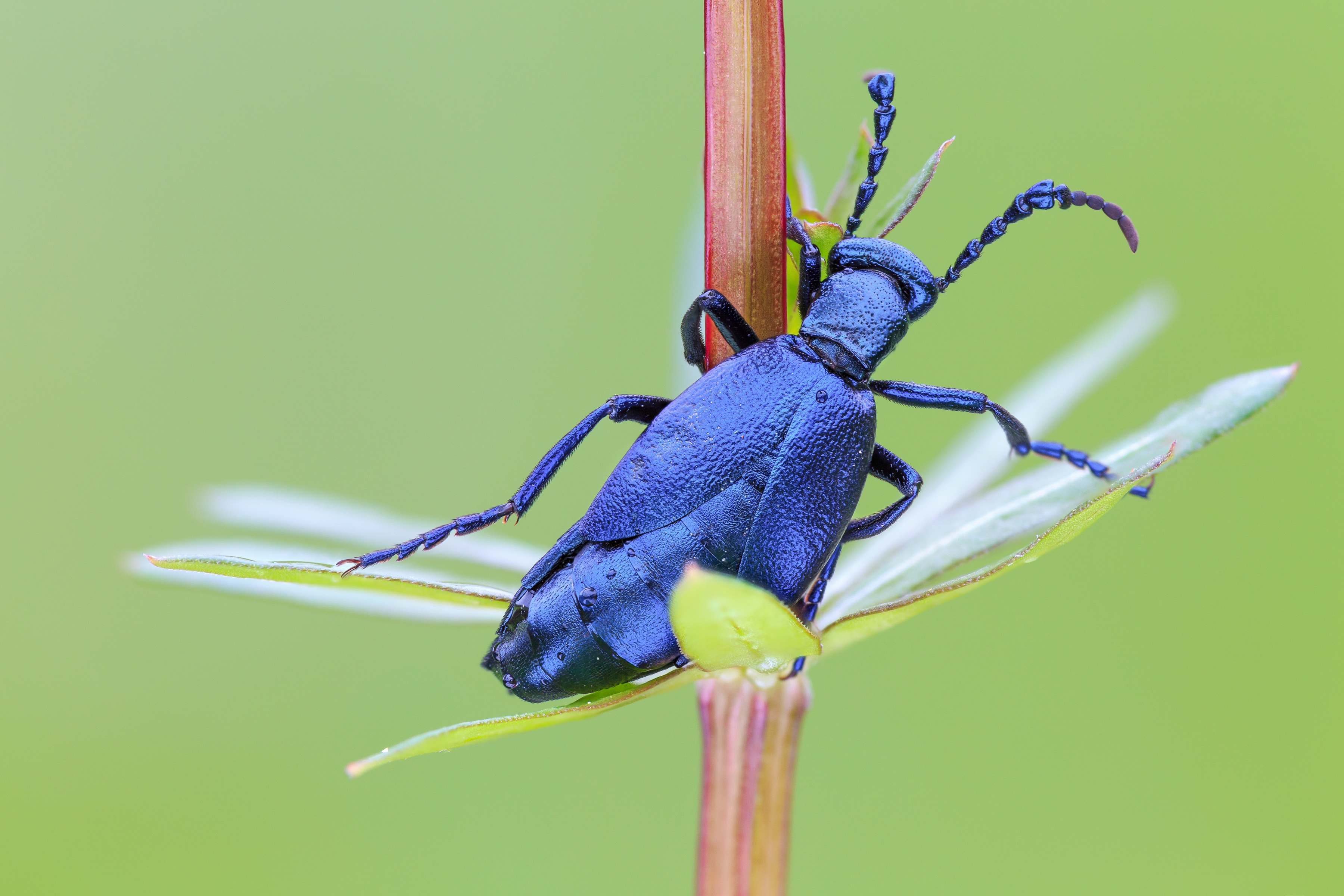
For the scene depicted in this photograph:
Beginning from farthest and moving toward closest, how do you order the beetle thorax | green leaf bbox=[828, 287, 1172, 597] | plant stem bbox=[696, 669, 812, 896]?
green leaf bbox=[828, 287, 1172, 597] → the beetle thorax → plant stem bbox=[696, 669, 812, 896]

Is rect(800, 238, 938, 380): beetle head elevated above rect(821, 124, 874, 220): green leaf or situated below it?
below

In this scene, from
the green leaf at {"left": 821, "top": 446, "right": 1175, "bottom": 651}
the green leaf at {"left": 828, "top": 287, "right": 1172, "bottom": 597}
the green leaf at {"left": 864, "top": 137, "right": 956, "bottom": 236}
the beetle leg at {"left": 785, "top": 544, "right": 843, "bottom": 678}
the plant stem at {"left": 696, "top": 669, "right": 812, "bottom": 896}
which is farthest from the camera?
the green leaf at {"left": 828, "top": 287, "right": 1172, "bottom": 597}

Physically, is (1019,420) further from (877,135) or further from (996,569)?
(996,569)

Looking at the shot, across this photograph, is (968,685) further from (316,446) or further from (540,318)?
(316,446)

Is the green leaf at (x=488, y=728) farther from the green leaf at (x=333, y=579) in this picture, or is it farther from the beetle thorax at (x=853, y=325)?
the beetle thorax at (x=853, y=325)

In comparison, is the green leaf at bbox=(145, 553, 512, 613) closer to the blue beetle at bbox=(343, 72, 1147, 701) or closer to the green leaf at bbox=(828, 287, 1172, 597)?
the blue beetle at bbox=(343, 72, 1147, 701)

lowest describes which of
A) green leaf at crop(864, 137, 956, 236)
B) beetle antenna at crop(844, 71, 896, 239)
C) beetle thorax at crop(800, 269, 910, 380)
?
beetle thorax at crop(800, 269, 910, 380)

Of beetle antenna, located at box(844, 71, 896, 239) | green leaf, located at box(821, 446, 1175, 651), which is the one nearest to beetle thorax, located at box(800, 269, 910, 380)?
beetle antenna, located at box(844, 71, 896, 239)
